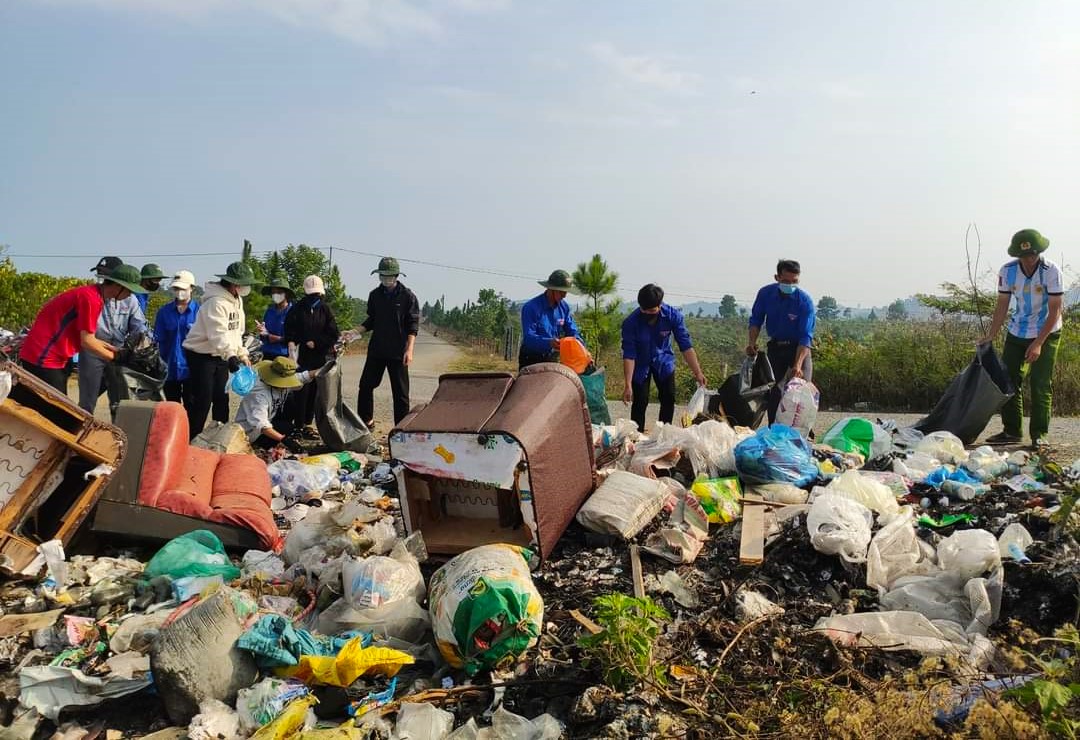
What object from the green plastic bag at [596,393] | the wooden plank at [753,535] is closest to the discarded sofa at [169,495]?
the wooden plank at [753,535]

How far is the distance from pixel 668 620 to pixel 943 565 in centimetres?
136

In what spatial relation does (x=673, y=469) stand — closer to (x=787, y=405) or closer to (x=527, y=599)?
(x=787, y=405)

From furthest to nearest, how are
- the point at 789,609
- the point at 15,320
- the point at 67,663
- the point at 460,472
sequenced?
the point at 15,320 → the point at 460,472 → the point at 789,609 → the point at 67,663

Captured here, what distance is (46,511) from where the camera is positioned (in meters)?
3.91

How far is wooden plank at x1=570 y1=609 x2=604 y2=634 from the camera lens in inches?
115

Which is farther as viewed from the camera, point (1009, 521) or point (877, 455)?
point (877, 455)

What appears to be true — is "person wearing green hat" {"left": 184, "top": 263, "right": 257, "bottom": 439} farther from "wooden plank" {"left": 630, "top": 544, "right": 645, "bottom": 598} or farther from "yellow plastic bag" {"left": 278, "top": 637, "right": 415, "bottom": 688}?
"wooden plank" {"left": 630, "top": 544, "right": 645, "bottom": 598}

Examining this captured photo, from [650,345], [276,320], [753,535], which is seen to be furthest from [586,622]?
[276,320]

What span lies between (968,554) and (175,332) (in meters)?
5.98

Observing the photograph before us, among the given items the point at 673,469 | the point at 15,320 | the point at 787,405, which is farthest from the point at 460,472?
the point at 15,320

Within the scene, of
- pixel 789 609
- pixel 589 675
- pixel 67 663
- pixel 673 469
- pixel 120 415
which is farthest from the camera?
pixel 673 469

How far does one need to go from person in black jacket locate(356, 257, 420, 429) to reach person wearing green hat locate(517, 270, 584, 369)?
1109 millimetres

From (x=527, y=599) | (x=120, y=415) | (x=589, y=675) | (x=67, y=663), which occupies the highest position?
(x=120, y=415)

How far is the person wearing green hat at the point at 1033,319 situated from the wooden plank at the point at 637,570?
415cm
